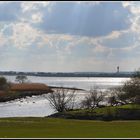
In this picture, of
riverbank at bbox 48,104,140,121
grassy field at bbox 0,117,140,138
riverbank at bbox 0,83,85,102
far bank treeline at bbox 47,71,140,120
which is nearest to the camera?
grassy field at bbox 0,117,140,138

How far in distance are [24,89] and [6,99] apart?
5363 centimetres

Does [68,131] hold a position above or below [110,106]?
below

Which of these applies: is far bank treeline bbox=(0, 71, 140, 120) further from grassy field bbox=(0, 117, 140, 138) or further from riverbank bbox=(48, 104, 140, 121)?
grassy field bbox=(0, 117, 140, 138)

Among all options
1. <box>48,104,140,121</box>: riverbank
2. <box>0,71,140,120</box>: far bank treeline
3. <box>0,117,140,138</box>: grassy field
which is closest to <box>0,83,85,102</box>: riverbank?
<box>0,71,140,120</box>: far bank treeline

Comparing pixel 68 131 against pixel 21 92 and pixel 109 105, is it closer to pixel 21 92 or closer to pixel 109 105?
pixel 109 105

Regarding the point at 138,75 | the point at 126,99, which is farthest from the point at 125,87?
the point at 138,75

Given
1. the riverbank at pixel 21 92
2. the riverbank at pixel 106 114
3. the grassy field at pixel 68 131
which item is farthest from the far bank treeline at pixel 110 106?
the riverbank at pixel 21 92

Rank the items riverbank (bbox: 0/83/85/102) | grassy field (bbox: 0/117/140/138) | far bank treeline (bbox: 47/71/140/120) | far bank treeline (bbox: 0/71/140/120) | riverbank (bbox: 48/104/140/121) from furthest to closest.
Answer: riverbank (bbox: 0/83/85/102)
far bank treeline (bbox: 0/71/140/120)
far bank treeline (bbox: 47/71/140/120)
riverbank (bbox: 48/104/140/121)
grassy field (bbox: 0/117/140/138)

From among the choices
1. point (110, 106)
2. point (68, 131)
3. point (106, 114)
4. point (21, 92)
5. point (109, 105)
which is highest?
point (21, 92)

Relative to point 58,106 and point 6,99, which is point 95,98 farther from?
point 6,99

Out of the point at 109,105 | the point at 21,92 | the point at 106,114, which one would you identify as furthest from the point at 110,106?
the point at 21,92

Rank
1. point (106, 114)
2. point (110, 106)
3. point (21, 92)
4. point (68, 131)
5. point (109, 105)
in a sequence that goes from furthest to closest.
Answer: point (21, 92) → point (109, 105) → point (110, 106) → point (106, 114) → point (68, 131)

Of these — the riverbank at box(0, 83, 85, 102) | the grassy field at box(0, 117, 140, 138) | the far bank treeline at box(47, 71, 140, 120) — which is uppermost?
the riverbank at box(0, 83, 85, 102)

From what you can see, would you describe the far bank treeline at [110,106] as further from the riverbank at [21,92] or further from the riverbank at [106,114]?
the riverbank at [21,92]
